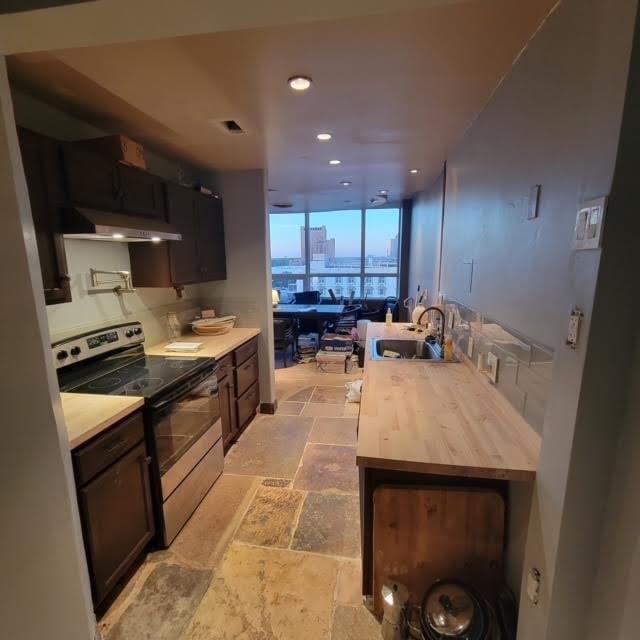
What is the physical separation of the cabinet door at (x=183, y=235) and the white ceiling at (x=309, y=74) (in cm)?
35

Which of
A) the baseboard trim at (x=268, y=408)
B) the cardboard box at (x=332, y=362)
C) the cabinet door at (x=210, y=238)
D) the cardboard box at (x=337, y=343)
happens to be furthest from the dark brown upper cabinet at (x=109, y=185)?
the cardboard box at (x=337, y=343)

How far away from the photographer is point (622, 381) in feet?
2.79

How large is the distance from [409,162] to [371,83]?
1.62 metres

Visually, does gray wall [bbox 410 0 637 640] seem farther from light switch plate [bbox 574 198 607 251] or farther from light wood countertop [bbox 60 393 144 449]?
light wood countertop [bbox 60 393 144 449]

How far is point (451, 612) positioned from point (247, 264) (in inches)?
115

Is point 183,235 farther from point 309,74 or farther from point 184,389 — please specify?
point 309,74

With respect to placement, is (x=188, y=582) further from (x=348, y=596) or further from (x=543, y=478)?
(x=543, y=478)

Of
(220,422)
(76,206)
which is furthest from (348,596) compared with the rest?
(76,206)

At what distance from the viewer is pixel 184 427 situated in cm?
207

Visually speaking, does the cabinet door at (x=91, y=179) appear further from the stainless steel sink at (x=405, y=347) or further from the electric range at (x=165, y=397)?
the stainless steel sink at (x=405, y=347)

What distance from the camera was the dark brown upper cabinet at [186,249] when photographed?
251 cm

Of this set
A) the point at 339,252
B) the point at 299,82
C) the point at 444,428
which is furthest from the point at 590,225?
the point at 339,252

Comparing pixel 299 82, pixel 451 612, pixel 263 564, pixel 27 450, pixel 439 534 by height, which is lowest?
pixel 263 564

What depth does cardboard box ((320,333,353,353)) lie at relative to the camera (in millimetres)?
5051
